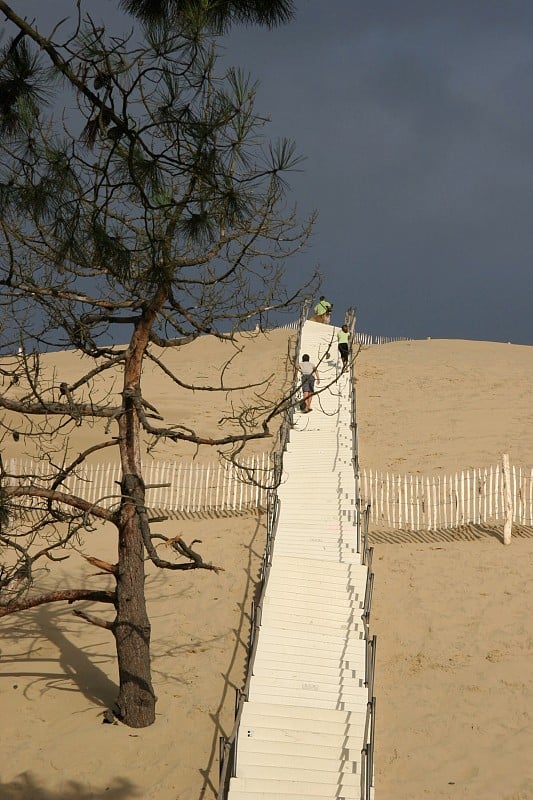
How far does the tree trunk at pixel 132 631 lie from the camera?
35.1 ft

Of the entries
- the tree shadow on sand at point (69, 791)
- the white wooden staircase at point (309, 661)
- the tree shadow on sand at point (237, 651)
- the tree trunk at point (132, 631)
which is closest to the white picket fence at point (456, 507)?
the white wooden staircase at point (309, 661)

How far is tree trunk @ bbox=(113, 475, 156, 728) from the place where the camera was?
10711mm

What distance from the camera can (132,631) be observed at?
10.7 metres

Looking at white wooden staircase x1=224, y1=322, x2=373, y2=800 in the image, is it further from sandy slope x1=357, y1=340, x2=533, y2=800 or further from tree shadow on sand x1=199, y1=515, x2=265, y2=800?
sandy slope x1=357, y1=340, x2=533, y2=800

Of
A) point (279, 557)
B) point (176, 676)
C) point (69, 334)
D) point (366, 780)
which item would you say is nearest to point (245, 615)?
point (279, 557)

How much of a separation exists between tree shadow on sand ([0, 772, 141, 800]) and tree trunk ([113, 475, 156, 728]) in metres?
1.03

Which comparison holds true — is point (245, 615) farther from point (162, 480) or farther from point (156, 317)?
point (162, 480)

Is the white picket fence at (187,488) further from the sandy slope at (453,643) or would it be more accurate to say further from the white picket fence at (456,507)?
the sandy slope at (453,643)

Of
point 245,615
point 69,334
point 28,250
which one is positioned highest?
point 28,250

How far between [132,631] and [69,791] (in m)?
1.85

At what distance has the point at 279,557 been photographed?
14.2m

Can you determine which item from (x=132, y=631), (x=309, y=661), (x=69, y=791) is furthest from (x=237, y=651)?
(x=69, y=791)

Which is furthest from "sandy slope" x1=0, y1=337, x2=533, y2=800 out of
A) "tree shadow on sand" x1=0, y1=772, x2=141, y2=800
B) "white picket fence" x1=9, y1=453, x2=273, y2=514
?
"white picket fence" x1=9, y1=453, x2=273, y2=514

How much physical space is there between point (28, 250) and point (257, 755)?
607 cm
